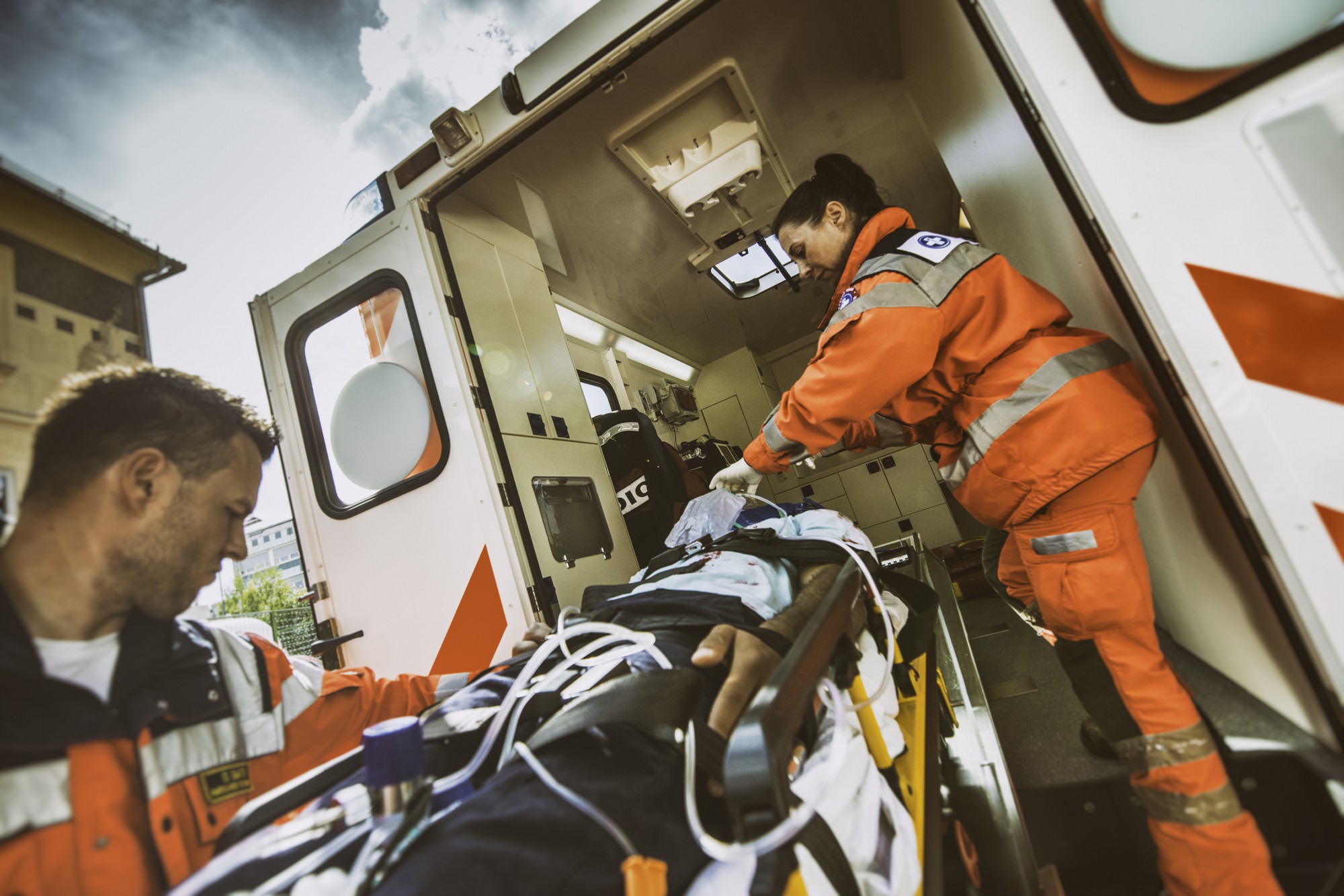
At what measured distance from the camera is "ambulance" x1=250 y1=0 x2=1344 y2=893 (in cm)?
100

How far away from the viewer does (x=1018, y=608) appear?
6.65ft

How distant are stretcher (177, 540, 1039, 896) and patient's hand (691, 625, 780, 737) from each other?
3.5 inches

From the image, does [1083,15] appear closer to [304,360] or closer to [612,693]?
[612,693]

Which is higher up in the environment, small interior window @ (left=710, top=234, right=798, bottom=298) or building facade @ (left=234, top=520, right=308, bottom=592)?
small interior window @ (left=710, top=234, right=798, bottom=298)

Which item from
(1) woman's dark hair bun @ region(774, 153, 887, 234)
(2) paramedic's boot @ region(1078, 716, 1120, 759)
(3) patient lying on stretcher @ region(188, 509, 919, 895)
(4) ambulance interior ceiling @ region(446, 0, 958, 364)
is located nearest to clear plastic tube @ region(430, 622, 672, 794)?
(3) patient lying on stretcher @ region(188, 509, 919, 895)

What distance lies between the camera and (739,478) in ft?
6.32

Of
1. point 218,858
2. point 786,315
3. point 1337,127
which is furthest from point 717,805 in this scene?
point 786,315

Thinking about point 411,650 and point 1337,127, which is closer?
point 1337,127

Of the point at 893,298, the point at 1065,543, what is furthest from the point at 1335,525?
the point at 893,298

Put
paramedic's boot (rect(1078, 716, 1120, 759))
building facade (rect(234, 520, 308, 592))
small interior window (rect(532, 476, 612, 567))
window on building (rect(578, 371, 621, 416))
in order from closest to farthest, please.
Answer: building facade (rect(234, 520, 308, 592)) → paramedic's boot (rect(1078, 716, 1120, 759)) → small interior window (rect(532, 476, 612, 567)) → window on building (rect(578, 371, 621, 416))

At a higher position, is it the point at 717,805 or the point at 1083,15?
the point at 1083,15

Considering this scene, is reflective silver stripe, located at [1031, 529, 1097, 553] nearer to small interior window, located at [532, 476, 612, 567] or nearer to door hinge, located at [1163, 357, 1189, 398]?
door hinge, located at [1163, 357, 1189, 398]

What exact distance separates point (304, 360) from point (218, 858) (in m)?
2.35

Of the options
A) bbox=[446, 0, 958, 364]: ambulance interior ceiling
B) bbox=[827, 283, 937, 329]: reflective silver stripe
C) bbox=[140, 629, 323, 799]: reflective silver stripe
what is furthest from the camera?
bbox=[446, 0, 958, 364]: ambulance interior ceiling
